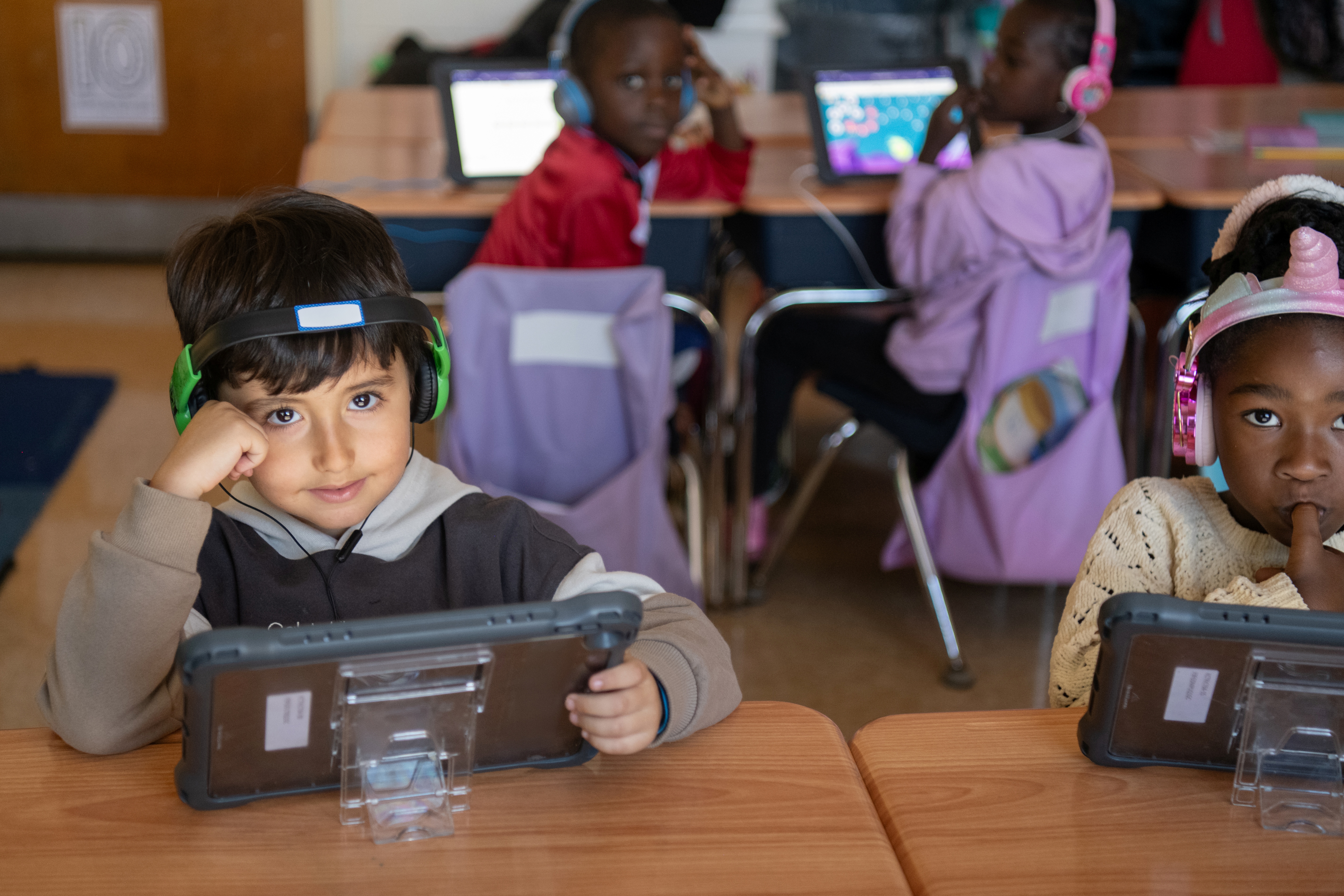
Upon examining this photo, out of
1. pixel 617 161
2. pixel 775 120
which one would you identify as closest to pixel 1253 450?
pixel 617 161

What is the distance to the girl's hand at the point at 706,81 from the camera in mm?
2621

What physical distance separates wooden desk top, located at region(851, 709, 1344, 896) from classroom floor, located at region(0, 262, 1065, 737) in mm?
1017

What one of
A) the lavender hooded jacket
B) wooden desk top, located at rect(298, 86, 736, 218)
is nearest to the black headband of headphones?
wooden desk top, located at rect(298, 86, 736, 218)

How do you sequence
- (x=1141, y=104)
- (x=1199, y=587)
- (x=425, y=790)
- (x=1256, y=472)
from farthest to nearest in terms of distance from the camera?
(x=1141, y=104)
(x=1199, y=587)
(x=1256, y=472)
(x=425, y=790)

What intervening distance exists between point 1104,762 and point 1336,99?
3.46 metres

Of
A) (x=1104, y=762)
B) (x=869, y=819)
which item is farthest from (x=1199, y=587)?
(x=869, y=819)

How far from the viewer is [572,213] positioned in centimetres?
229

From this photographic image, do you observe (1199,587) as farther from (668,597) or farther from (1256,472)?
(668,597)

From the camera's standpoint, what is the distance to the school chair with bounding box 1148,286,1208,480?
73.3 inches

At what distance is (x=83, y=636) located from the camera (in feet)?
3.17

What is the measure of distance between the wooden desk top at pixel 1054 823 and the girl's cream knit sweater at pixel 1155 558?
0.17m

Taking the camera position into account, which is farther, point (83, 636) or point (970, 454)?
point (970, 454)

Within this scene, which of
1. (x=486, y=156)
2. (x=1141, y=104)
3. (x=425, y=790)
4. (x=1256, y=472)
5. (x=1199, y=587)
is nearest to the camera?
(x=425, y=790)

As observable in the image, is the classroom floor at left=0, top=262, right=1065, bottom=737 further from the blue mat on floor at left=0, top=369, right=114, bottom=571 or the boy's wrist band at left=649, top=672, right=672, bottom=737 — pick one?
the boy's wrist band at left=649, top=672, right=672, bottom=737
